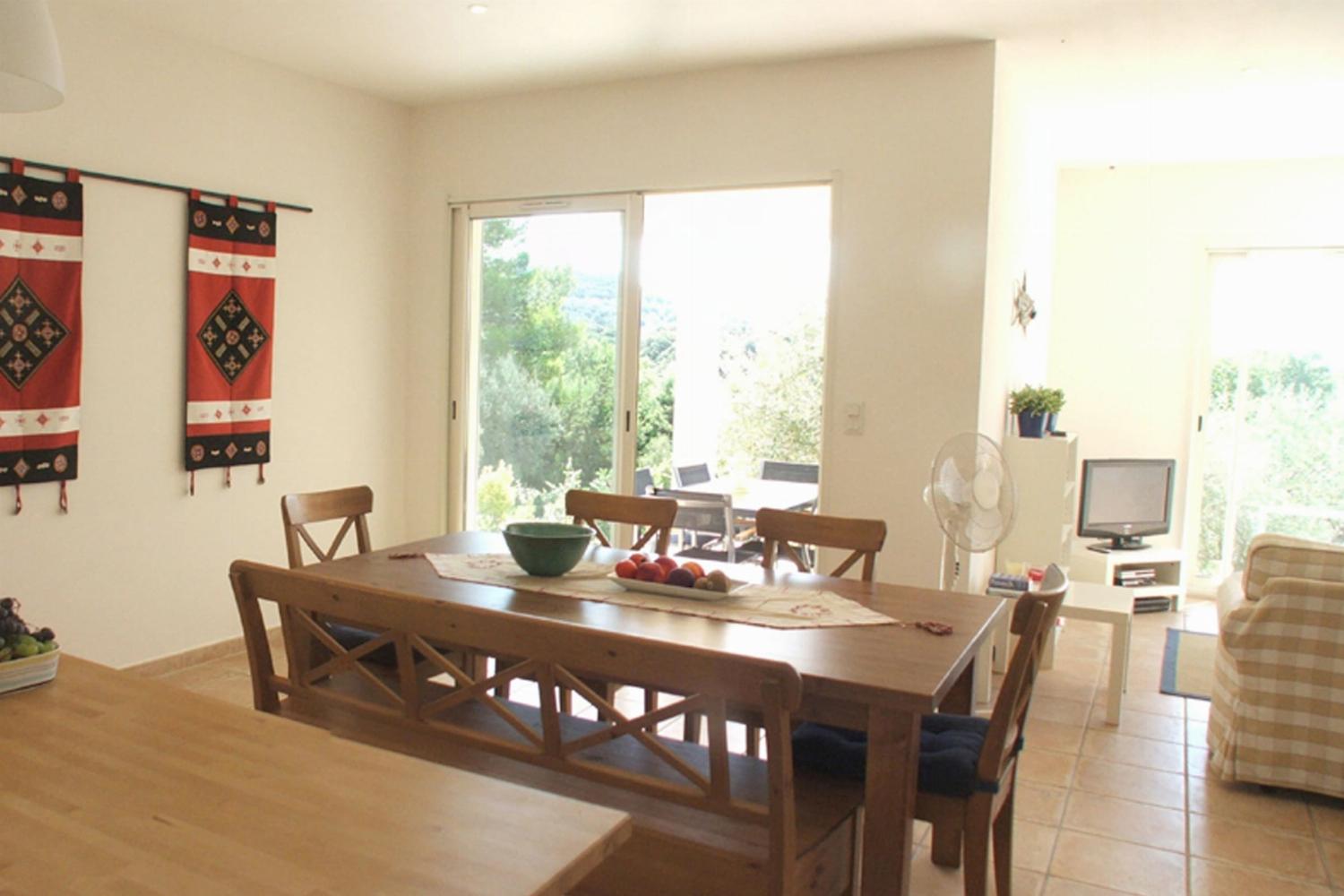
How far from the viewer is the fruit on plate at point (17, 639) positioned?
1.49m

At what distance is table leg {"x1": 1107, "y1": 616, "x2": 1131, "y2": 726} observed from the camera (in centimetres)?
393

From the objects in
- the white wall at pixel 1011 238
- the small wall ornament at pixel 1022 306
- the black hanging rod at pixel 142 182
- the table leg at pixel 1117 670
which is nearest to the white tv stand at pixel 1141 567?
the white wall at pixel 1011 238

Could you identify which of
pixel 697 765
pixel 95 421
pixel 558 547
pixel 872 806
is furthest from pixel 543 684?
pixel 95 421

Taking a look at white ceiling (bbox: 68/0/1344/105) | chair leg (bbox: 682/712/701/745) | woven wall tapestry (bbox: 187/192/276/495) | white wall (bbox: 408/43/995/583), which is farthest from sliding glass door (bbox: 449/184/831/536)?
chair leg (bbox: 682/712/701/745)

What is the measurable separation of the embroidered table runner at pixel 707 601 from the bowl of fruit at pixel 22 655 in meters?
1.22

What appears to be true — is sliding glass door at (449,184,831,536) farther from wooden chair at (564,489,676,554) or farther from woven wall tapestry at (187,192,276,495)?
wooden chair at (564,489,676,554)

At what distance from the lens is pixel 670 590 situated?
2590 mm

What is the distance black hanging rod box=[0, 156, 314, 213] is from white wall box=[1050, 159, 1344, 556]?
15.8ft

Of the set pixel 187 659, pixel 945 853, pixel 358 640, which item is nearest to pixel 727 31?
pixel 358 640

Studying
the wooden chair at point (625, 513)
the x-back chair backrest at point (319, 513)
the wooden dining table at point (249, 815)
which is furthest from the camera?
the wooden chair at point (625, 513)

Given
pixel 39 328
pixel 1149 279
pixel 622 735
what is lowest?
pixel 622 735

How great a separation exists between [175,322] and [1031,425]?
12.9 ft

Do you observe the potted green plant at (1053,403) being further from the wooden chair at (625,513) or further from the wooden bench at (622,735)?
the wooden bench at (622,735)

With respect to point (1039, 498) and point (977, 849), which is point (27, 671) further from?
point (1039, 498)
